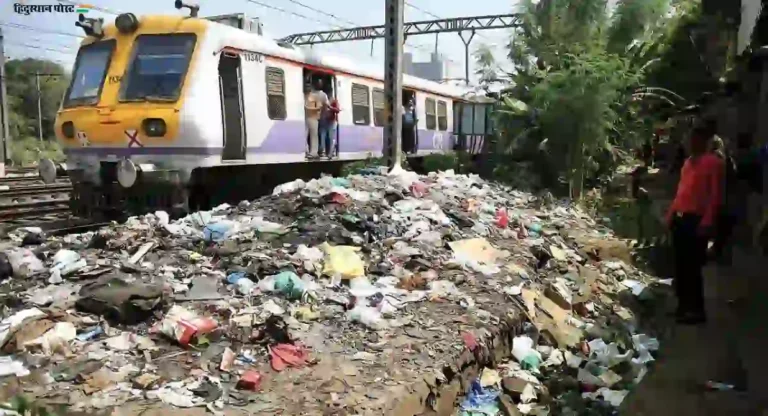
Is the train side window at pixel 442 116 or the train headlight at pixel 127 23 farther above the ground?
the train headlight at pixel 127 23

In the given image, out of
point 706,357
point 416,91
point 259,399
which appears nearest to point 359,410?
point 259,399

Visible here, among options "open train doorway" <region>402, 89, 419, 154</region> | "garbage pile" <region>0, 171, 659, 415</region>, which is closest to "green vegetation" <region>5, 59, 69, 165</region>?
"open train doorway" <region>402, 89, 419, 154</region>

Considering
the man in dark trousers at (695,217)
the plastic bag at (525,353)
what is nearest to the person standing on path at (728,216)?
the man in dark trousers at (695,217)

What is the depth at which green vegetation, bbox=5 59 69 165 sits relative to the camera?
39.4m

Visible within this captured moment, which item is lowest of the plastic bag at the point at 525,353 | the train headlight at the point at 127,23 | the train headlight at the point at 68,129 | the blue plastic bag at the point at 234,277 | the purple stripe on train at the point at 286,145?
the plastic bag at the point at 525,353

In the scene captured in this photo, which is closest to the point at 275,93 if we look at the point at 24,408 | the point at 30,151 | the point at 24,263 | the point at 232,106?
the point at 232,106

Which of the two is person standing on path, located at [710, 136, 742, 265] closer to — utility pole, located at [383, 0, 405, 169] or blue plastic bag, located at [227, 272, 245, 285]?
utility pole, located at [383, 0, 405, 169]

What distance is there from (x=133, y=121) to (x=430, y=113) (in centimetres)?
881

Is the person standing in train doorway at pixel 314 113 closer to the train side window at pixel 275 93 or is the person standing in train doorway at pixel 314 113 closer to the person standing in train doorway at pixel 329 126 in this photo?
the person standing in train doorway at pixel 329 126

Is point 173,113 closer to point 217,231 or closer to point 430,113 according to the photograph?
point 217,231

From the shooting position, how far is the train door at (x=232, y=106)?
9.28 meters

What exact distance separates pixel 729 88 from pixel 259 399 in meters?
8.74

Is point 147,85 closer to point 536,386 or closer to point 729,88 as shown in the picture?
point 536,386

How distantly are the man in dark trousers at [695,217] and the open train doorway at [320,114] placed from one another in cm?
617
